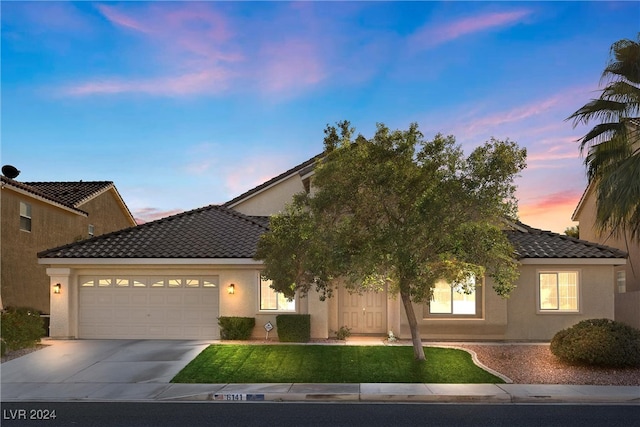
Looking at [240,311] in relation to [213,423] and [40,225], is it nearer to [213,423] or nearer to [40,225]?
[213,423]

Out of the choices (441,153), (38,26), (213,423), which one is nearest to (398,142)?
(441,153)

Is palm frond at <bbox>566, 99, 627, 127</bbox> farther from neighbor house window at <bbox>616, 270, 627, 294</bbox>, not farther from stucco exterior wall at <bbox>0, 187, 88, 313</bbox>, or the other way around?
stucco exterior wall at <bbox>0, 187, 88, 313</bbox>

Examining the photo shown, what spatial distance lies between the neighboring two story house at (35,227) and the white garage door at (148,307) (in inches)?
169

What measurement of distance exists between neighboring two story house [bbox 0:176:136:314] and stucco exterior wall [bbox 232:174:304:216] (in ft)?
28.8

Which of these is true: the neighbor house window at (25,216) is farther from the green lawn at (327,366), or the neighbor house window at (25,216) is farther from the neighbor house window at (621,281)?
the neighbor house window at (621,281)

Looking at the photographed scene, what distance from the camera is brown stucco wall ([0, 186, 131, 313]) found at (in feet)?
72.6

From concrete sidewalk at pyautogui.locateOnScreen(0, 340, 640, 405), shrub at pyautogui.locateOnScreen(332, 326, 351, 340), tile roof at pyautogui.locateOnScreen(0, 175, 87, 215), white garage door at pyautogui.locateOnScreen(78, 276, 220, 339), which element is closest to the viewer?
concrete sidewalk at pyautogui.locateOnScreen(0, 340, 640, 405)

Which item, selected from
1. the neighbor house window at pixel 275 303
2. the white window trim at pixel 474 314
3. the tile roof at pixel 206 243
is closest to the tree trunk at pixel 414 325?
the white window trim at pixel 474 314

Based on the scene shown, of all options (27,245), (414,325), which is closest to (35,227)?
(27,245)

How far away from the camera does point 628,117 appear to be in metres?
15.0

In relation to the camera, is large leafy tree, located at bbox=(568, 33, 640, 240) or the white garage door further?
the white garage door

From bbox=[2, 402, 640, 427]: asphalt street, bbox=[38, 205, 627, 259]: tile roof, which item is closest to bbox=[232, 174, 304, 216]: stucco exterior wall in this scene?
bbox=[38, 205, 627, 259]: tile roof

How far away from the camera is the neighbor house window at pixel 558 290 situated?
19.4 m

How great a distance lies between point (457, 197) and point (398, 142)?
2.02 meters
